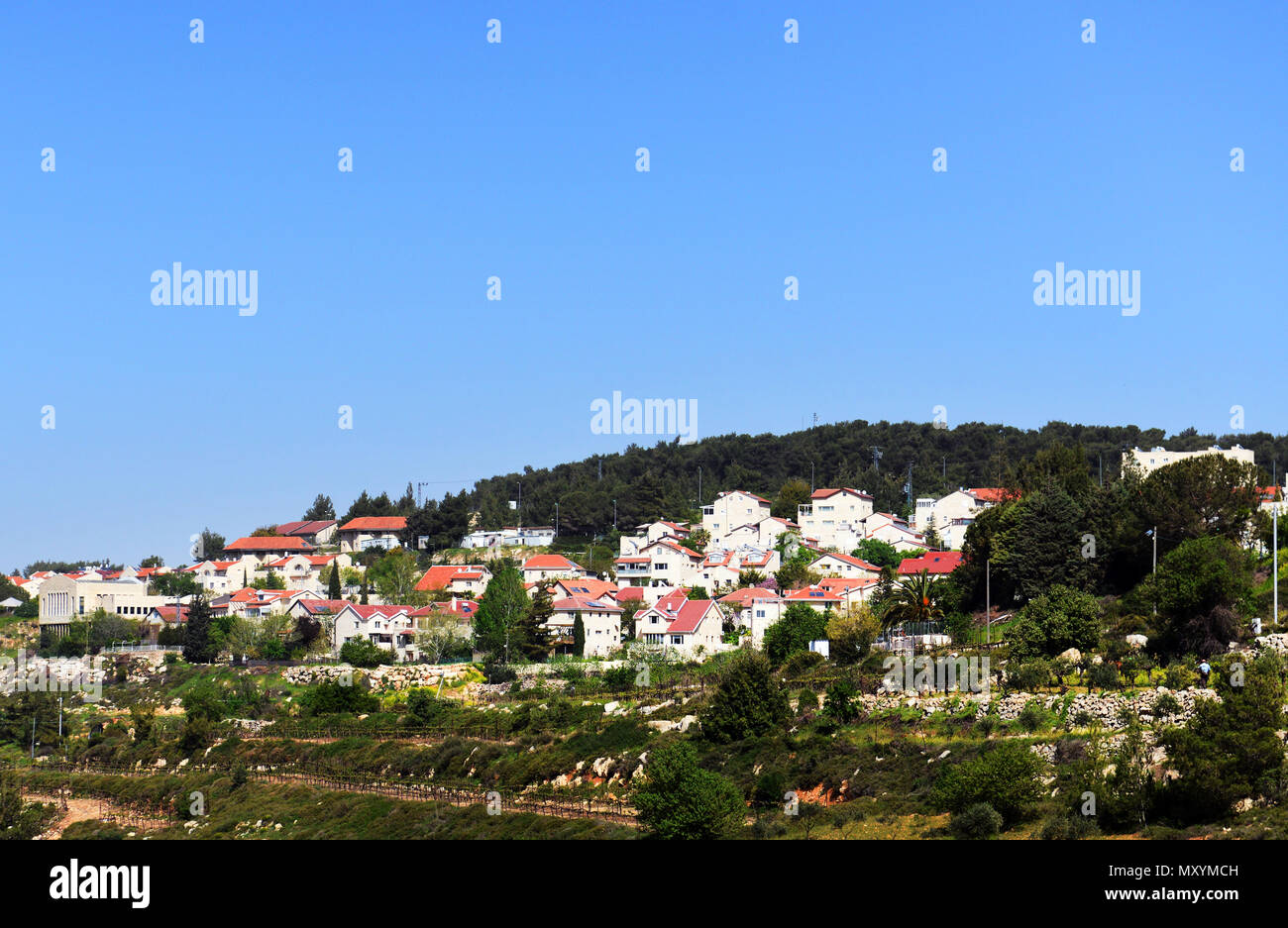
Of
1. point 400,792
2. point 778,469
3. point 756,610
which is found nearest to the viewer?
point 400,792

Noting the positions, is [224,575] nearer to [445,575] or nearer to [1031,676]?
[445,575]

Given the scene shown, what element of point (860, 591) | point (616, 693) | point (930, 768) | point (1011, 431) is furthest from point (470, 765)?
point (1011, 431)

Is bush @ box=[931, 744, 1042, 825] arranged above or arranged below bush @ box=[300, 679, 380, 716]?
above

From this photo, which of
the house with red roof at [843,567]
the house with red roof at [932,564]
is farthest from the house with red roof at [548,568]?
the house with red roof at [932,564]

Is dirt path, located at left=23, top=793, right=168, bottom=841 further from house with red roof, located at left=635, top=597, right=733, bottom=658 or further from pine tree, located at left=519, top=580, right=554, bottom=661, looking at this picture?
house with red roof, located at left=635, top=597, right=733, bottom=658

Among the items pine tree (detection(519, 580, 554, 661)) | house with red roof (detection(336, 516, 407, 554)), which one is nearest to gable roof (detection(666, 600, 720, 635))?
pine tree (detection(519, 580, 554, 661))

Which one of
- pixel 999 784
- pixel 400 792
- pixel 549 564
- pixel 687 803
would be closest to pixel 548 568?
pixel 549 564
